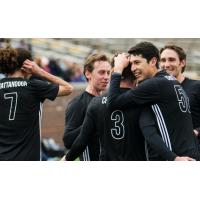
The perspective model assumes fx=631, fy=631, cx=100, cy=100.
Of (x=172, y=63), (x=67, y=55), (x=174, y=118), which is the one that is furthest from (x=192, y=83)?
(x=67, y=55)

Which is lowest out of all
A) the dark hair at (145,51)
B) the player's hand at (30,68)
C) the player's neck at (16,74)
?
the player's neck at (16,74)

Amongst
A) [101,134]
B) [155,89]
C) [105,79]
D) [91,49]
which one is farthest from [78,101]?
[91,49]

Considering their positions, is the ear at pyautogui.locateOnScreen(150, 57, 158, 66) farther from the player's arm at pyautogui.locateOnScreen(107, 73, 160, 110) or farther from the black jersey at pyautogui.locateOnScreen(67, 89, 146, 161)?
the black jersey at pyautogui.locateOnScreen(67, 89, 146, 161)

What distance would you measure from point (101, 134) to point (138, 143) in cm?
39

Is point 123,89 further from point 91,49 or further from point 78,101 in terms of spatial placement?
point 91,49

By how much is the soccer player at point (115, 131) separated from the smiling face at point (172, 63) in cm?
132

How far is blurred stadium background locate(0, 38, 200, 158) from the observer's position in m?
15.9

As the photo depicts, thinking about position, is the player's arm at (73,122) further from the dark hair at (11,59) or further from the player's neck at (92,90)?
the dark hair at (11,59)

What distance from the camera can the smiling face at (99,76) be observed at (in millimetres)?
6793

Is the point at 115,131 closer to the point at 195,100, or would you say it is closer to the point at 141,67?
the point at 141,67

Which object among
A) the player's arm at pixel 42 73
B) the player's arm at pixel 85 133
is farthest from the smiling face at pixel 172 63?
the player's arm at pixel 85 133

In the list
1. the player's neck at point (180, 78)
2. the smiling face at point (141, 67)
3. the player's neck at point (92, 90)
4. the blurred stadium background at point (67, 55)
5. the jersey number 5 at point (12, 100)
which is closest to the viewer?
the smiling face at point (141, 67)

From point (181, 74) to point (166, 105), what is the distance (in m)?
1.63

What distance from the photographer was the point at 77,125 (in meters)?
6.50
